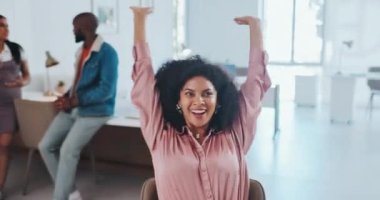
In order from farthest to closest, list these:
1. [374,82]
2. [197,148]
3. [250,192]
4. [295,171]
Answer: [374,82] → [295,171] → [250,192] → [197,148]

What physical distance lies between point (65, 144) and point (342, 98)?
499 centimetres

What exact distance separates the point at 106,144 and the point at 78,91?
3.55 ft

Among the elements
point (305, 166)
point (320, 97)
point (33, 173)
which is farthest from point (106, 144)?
point (320, 97)

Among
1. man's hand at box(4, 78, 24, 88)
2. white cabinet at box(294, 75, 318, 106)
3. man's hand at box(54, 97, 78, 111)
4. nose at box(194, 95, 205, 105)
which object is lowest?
white cabinet at box(294, 75, 318, 106)

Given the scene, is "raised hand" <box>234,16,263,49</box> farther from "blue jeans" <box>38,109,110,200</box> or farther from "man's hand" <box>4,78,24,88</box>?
"man's hand" <box>4,78,24,88</box>

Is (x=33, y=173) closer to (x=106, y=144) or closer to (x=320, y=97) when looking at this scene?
(x=106, y=144)

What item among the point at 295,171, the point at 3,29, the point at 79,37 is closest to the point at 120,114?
the point at 79,37

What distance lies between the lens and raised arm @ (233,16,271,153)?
1.68 metres

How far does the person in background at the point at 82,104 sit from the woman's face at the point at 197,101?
1.77 metres

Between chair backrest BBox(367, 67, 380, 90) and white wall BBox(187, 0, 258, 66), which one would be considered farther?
white wall BBox(187, 0, 258, 66)

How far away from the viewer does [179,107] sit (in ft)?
5.31

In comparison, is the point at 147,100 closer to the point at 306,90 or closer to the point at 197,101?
the point at 197,101

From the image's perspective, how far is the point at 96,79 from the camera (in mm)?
3307

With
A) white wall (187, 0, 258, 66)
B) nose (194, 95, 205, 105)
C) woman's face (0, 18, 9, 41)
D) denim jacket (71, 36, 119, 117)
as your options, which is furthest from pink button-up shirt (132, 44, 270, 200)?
white wall (187, 0, 258, 66)
